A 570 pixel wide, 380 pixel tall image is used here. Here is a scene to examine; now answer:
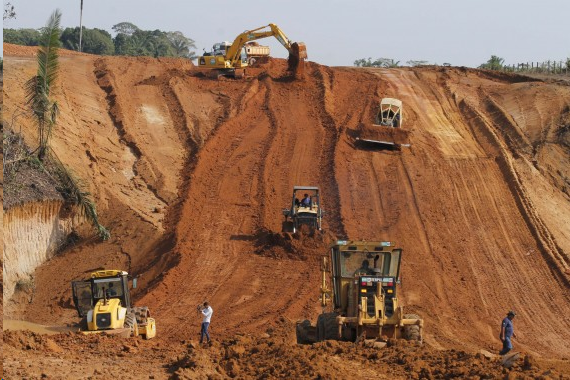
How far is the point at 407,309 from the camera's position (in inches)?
965

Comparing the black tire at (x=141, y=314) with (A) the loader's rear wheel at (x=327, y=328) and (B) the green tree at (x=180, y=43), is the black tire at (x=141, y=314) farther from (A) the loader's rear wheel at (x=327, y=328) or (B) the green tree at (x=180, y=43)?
(B) the green tree at (x=180, y=43)

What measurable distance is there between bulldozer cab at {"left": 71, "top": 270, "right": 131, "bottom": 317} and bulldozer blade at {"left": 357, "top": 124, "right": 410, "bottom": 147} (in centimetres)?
1844

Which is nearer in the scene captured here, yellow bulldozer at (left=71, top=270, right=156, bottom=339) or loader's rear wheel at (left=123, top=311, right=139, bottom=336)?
loader's rear wheel at (left=123, top=311, right=139, bottom=336)

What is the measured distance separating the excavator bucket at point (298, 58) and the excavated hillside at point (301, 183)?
2.33 feet

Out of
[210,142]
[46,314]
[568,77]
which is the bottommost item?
[46,314]

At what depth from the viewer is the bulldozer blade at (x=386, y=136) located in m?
37.8

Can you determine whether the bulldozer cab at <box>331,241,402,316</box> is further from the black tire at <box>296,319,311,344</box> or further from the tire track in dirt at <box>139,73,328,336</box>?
the tire track in dirt at <box>139,73,328,336</box>

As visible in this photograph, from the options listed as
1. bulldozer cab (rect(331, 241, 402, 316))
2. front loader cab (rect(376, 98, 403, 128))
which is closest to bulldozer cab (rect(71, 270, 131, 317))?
bulldozer cab (rect(331, 241, 402, 316))

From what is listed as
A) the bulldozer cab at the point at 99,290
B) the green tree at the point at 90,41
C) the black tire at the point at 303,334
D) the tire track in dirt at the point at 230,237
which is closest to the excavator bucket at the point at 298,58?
the tire track in dirt at the point at 230,237

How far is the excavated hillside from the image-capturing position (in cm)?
2544

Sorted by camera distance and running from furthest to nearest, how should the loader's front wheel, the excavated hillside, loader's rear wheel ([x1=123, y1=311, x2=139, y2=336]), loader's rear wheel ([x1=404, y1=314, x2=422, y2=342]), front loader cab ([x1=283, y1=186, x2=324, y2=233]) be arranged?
front loader cab ([x1=283, y1=186, x2=324, y2=233]) < the excavated hillside < loader's rear wheel ([x1=123, y1=311, x2=139, y2=336]) < the loader's front wheel < loader's rear wheel ([x1=404, y1=314, x2=422, y2=342])

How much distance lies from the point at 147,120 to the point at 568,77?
1021 inches

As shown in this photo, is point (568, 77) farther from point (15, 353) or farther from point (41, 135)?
point (15, 353)

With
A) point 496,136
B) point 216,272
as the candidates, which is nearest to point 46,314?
point 216,272
